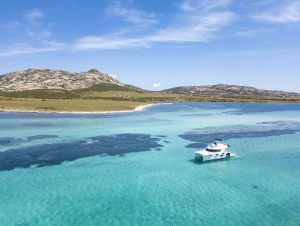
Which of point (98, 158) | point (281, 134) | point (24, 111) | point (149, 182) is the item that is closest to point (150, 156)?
point (98, 158)

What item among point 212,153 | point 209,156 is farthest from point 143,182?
point 212,153

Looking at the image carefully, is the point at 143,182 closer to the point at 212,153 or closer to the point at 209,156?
the point at 209,156

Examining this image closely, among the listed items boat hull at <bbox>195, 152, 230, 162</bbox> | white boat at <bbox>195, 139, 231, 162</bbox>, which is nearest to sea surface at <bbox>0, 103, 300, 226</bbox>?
boat hull at <bbox>195, 152, 230, 162</bbox>

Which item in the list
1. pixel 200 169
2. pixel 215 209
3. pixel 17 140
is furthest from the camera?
pixel 17 140

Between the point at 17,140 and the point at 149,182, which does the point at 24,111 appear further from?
the point at 149,182

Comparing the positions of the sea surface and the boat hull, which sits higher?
the boat hull

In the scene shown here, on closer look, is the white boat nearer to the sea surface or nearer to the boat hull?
the boat hull

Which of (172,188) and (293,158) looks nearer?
(172,188)

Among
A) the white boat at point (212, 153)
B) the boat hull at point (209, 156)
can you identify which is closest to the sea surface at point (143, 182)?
the boat hull at point (209, 156)

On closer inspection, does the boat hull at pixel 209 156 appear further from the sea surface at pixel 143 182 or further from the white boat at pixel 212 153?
the sea surface at pixel 143 182
